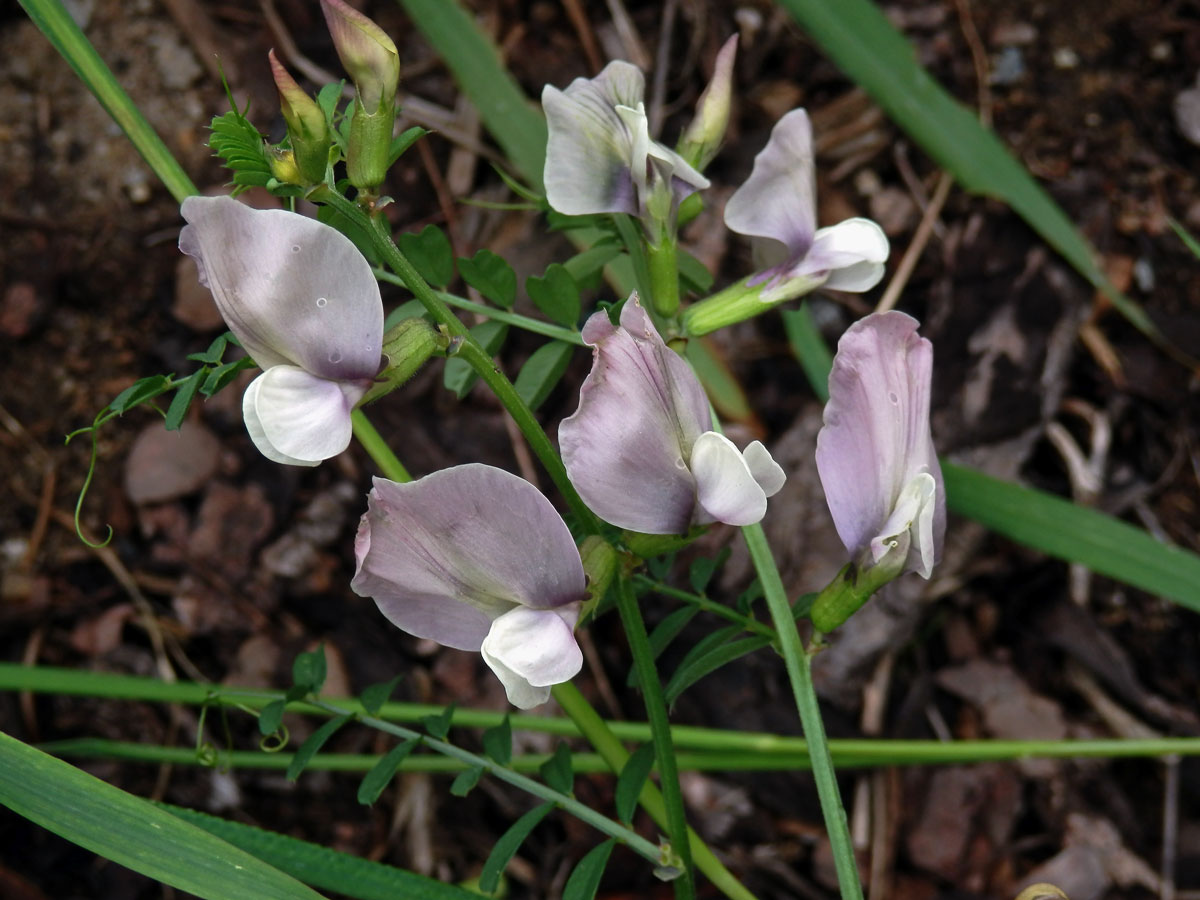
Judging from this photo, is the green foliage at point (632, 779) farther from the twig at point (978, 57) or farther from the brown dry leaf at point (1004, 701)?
the twig at point (978, 57)

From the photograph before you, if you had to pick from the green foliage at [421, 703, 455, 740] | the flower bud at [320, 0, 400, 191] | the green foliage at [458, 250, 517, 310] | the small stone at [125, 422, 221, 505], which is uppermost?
the flower bud at [320, 0, 400, 191]

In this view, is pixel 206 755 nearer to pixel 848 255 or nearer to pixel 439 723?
pixel 439 723

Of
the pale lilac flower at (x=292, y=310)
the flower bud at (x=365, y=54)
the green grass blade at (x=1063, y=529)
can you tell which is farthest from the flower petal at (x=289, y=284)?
the green grass blade at (x=1063, y=529)

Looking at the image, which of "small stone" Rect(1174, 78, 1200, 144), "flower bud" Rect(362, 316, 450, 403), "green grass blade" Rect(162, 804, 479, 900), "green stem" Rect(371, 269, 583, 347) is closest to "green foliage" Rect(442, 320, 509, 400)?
"green stem" Rect(371, 269, 583, 347)

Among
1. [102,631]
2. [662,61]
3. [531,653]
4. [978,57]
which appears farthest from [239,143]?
[978,57]

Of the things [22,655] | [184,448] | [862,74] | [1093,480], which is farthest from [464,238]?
[1093,480]

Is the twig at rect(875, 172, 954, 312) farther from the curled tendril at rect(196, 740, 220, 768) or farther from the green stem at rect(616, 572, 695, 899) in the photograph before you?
the curled tendril at rect(196, 740, 220, 768)
